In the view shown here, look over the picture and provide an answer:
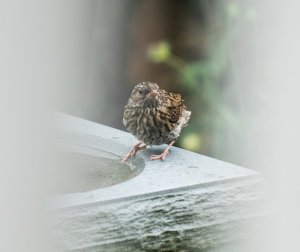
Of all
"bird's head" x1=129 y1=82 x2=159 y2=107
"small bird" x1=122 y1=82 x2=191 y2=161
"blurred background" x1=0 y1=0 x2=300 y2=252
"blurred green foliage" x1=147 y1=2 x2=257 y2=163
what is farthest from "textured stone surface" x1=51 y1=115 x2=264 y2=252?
"blurred green foliage" x1=147 y1=2 x2=257 y2=163

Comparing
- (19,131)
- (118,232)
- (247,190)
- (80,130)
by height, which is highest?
(80,130)

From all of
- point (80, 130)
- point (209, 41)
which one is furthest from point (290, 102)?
point (209, 41)

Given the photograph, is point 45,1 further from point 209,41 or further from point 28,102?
point 209,41

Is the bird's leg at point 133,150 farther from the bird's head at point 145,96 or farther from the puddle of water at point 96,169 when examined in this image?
the bird's head at point 145,96

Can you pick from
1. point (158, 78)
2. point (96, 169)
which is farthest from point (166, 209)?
point (158, 78)

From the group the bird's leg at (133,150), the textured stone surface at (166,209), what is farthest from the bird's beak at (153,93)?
the textured stone surface at (166,209)

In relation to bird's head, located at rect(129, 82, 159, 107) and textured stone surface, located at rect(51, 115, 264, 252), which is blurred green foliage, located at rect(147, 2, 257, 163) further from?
textured stone surface, located at rect(51, 115, 264, 252)

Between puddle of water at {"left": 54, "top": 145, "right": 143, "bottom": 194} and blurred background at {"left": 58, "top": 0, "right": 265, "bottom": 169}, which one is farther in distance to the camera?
blurred background at {"left": 58, "top": 0, "right": 265, "bottom": 169}
